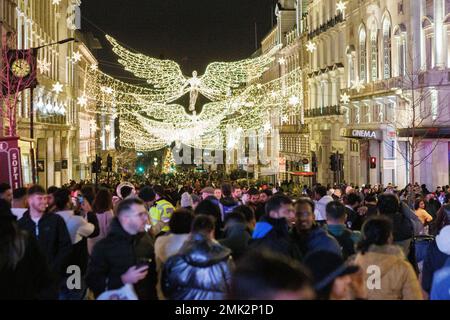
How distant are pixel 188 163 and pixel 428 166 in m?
75.8

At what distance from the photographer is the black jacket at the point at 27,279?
242 inches

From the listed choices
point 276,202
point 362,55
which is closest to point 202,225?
point 276,202

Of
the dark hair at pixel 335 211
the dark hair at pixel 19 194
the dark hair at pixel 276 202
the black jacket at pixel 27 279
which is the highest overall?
the dark hair at pixel 19 194

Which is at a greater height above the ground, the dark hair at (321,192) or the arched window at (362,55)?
the arched window at (362,55)

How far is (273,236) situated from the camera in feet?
27.8

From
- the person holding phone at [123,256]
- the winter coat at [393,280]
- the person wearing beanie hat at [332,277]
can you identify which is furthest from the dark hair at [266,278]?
the person holding phone at [123,256]

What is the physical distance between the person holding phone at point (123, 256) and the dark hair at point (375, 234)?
6.03ft

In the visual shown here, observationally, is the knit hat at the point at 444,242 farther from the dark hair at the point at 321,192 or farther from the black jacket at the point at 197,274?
the dark hair at the point at 321,192

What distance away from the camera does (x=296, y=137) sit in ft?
249

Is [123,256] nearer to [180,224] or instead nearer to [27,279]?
[27,279]

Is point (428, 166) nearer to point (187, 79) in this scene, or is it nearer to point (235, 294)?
point (187, 79)

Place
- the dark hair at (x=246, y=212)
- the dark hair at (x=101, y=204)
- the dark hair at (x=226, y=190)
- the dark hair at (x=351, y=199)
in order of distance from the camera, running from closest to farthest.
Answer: the dark hair at (x=246, y=212)
the dark hair at (x=101, y=204)
the dark hair at (x=351, y=199)
the dark hair at (x=226, y=190)
